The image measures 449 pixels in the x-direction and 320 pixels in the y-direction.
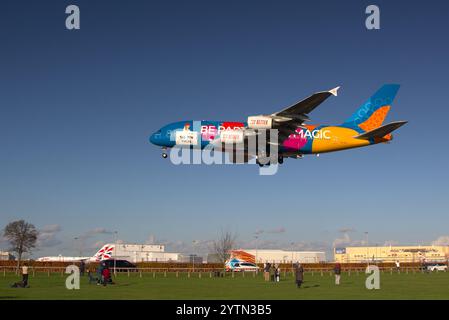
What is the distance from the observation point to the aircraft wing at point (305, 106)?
3691 centimetres

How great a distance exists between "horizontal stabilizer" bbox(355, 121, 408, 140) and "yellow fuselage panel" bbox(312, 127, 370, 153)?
1.13 m

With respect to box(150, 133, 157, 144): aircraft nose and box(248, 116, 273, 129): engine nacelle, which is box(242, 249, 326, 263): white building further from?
box(248, 116, 273, 129): engine nacelle

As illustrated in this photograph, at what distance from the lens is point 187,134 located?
4384 centimetres

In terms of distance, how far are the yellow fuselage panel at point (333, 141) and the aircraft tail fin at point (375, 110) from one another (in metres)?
2.66

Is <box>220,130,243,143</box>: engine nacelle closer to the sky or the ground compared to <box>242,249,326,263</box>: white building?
closer to the sky

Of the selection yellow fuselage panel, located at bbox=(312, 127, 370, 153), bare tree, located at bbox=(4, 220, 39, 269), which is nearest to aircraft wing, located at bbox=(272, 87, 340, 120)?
yellow fuselage panel, located at bbox=(312, 127, 370, 153)

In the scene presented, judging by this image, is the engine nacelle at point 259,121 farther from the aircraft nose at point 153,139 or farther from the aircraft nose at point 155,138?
the aircraft nose at point 153,139

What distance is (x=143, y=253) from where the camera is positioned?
145875 millimetres

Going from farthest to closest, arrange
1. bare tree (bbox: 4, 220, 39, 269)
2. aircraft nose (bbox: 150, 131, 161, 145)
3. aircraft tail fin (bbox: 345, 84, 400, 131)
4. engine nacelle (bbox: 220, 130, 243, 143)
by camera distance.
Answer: bare tree (bbox: 4, 220, 39, 269) < aircraft tail fin (bbox: 345, 84, 400, 131) < aircraft nose (bbox: 150, 131, 161, 145) < engine nacelle (bbox: 220, 130, 243, 143)

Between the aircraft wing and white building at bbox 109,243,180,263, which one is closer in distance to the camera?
the aircraft wing

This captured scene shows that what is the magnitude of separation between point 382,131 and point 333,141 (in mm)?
5058

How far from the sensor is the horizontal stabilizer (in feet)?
131
